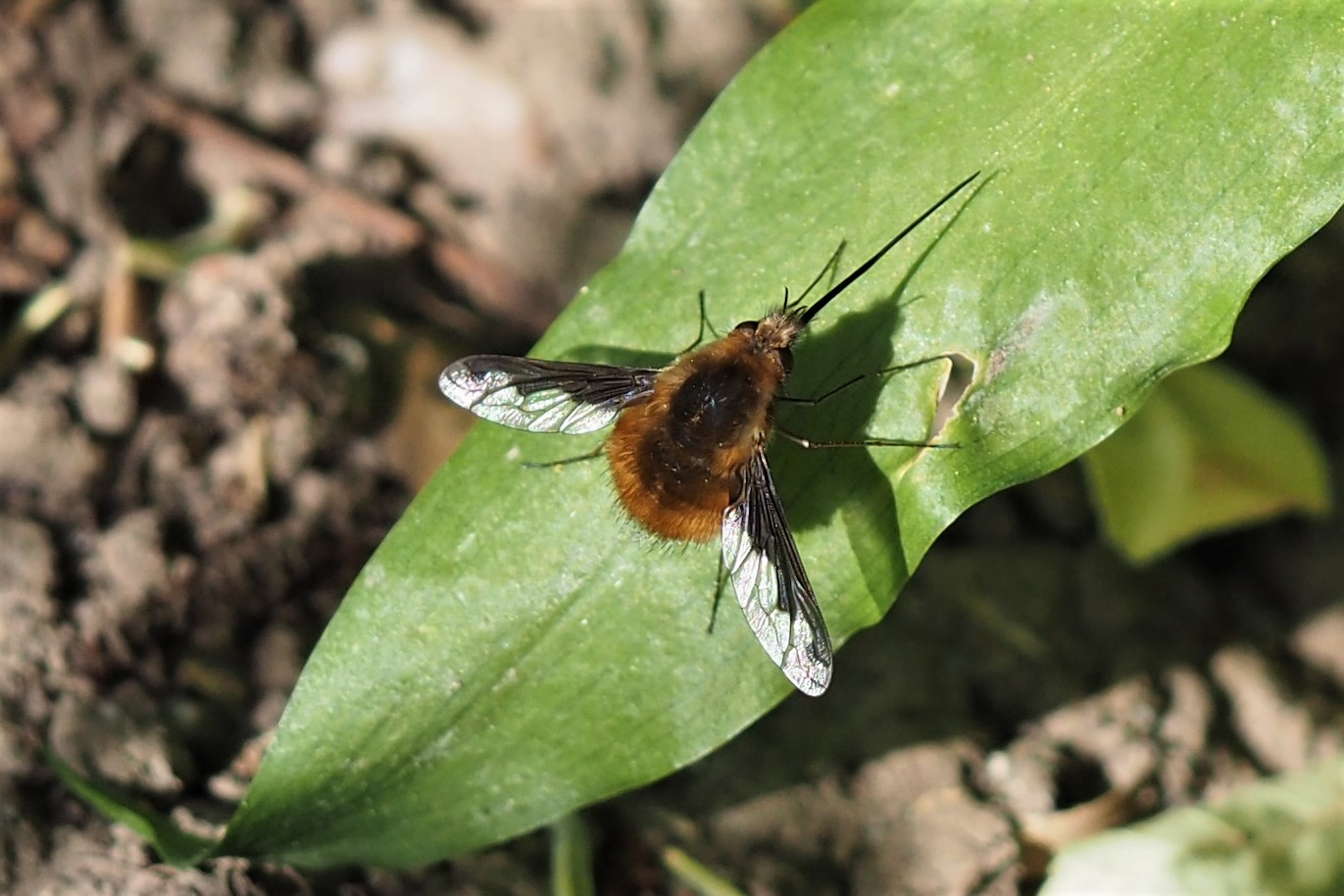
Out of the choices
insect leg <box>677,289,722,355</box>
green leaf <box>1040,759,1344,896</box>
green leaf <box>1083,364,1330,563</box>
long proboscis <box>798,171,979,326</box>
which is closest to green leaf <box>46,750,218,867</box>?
insect leg <box>677,289,722,355</box>

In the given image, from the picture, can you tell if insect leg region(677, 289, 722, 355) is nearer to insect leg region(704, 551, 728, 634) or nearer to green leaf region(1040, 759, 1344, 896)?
insect leg region(704, 551, 728, 634)

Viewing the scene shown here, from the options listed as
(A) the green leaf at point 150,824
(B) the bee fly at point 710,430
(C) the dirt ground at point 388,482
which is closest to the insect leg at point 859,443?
(B) the bee fly at point 710,430

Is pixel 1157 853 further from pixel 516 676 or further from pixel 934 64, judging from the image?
pixel 934 64

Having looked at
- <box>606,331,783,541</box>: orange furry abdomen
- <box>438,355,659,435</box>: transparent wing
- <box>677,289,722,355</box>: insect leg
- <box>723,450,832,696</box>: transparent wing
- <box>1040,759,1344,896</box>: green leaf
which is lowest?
<box>1040,759,1344,896</box>: green leaf

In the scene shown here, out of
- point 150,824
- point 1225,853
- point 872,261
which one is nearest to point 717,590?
point 872,261

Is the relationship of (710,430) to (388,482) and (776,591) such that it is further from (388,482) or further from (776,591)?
(388,482)

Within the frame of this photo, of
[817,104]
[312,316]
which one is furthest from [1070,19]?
[312,316]

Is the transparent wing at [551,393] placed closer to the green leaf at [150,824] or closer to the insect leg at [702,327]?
the insect leg at [702,327]
